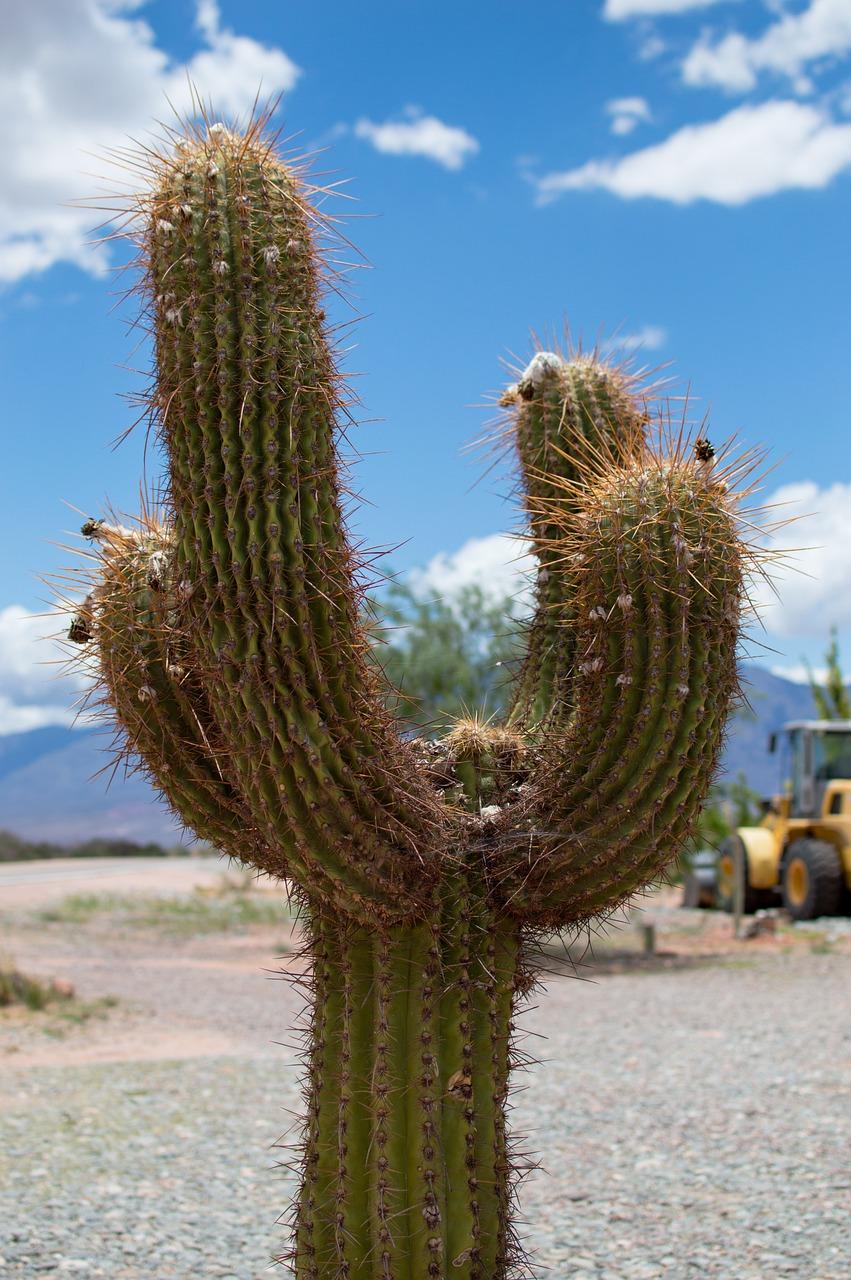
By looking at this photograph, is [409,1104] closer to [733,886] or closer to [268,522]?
[268,522]

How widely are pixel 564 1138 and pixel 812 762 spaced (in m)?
13.5

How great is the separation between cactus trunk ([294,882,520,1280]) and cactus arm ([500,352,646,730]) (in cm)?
100

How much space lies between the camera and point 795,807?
1994cm

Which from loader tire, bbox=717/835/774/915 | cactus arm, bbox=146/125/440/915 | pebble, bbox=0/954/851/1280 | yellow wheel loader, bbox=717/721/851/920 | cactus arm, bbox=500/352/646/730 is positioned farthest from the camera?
loader tire, bbox=717/835/774/915

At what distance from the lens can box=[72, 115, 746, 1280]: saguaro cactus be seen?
2.98 metres

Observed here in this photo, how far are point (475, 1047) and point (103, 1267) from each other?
2896mm

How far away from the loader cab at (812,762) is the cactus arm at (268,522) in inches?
698

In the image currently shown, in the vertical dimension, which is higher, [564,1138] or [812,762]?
[812,762]

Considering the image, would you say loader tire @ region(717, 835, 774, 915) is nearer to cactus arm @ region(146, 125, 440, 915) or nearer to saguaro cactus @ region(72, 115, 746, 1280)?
saguaro cactus @ region(72, 115, 746, 1280)

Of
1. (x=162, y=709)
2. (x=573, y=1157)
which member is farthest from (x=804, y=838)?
(x=162, y=709)

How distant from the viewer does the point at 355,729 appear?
123 inches

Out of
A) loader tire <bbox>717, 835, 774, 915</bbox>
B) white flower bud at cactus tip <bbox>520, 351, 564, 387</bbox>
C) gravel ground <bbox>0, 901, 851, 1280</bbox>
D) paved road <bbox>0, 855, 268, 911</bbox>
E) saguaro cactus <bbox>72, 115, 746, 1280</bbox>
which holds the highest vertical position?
white flower bud at cactus tip <bbox>520, 351, 564, 387</bbox>

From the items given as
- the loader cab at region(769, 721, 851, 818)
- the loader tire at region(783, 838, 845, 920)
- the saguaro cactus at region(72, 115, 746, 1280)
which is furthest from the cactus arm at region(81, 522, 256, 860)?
the loader cab at region(769, 721, 851, 818)

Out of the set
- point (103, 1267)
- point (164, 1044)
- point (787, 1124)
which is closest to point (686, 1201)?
point (787, 1124)
